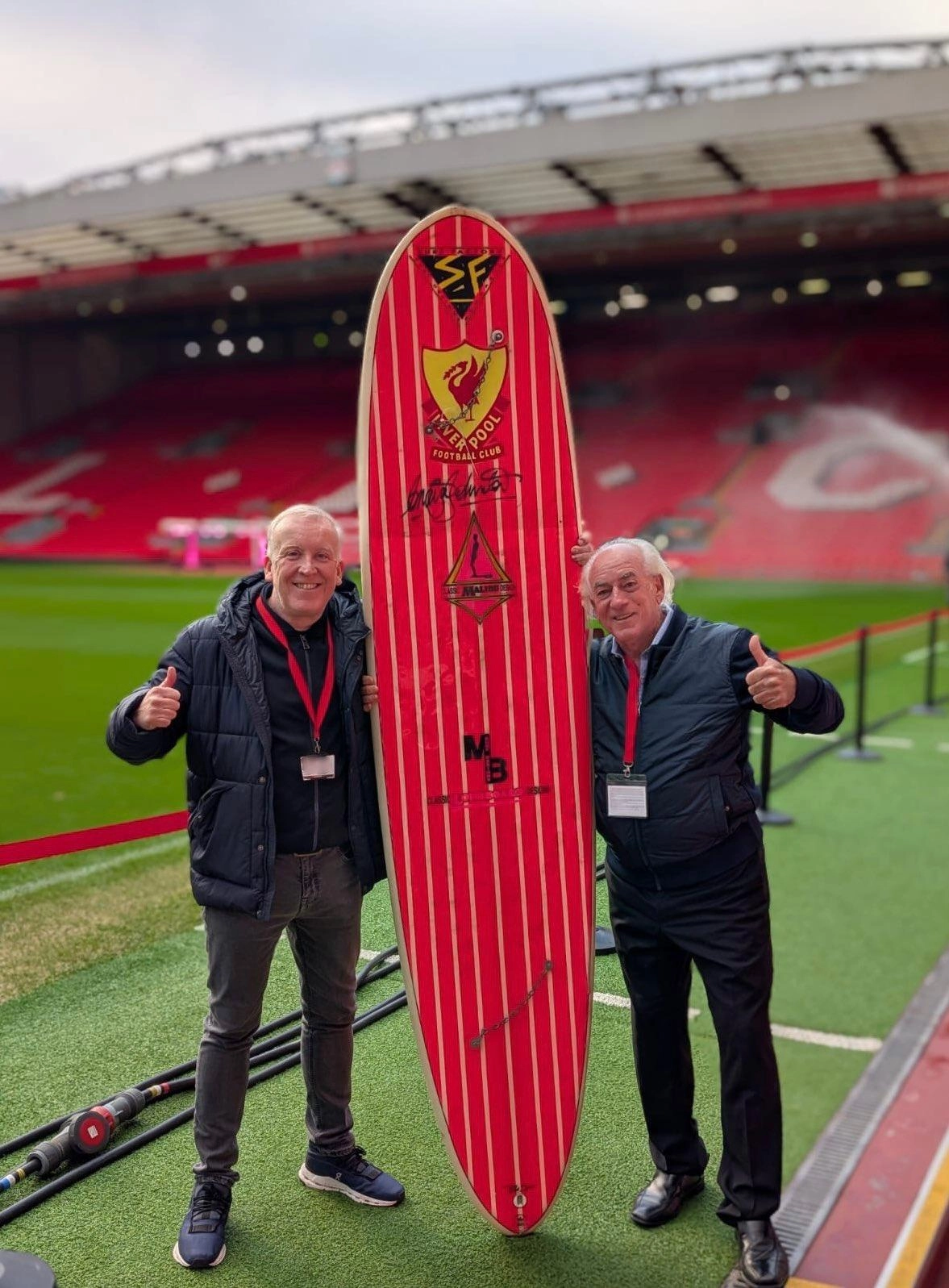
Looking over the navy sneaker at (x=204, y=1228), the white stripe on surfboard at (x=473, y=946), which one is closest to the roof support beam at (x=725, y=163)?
the white stripe on surfboard at (x=473, y=946)

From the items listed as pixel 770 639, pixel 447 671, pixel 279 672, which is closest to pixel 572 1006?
pixel 447 671

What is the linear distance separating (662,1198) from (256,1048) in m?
1.12

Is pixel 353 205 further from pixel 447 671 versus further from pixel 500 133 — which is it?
pixel 447 671

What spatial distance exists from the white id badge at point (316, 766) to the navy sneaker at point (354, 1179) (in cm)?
88

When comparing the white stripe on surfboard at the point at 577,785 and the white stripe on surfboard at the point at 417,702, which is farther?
the white stripe on surfboard at the point at 577,785

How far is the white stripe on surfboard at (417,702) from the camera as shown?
2609 mm

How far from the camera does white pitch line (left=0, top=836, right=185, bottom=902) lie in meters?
4.29

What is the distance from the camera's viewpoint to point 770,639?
13219 millimetres

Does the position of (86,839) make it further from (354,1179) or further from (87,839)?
(354,1179)

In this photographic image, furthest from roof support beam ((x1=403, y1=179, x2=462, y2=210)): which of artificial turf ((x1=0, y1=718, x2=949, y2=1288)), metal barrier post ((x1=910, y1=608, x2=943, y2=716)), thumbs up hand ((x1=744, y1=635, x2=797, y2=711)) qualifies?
thumbs up hand ((x1=744, y1=635, x2=797, y2=711))

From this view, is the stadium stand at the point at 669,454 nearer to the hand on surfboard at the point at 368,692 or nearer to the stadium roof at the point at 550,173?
the stadium roof at the point at 550,173

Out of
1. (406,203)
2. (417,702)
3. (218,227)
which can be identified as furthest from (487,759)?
(218,227)

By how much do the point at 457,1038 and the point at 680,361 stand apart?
87.3 ft
